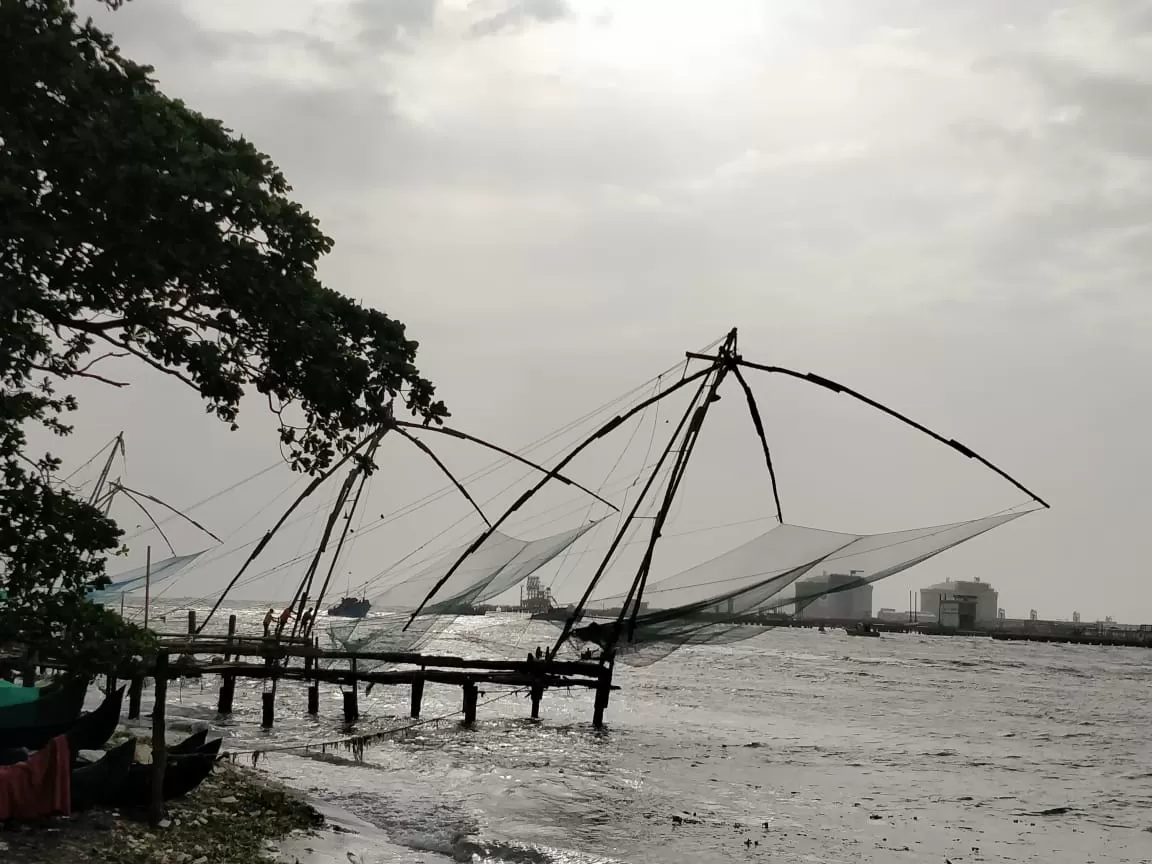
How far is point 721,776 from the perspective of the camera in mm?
21781

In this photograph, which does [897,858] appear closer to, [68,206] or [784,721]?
[68,206]

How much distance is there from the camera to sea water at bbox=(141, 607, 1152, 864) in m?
14.8

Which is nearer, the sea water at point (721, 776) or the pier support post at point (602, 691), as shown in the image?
the sea water at point (721, 776)

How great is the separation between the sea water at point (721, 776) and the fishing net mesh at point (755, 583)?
2904mm

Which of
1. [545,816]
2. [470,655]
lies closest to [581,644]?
[545,816]

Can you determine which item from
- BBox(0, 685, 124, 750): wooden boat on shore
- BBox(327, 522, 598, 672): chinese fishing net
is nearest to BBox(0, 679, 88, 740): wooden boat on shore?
BBox(0, 685, 124, 750): wooden boat on shore

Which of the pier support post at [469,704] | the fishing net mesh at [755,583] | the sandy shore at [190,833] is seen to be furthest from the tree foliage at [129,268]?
the pier support post at [469,704]

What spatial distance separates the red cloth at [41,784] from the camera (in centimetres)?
959

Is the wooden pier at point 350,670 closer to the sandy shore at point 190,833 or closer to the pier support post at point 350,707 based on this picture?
the pier support post at point 350,707

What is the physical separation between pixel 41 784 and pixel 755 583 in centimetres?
1072

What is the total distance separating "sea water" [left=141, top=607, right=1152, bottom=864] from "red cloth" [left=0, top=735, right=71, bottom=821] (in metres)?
3.44

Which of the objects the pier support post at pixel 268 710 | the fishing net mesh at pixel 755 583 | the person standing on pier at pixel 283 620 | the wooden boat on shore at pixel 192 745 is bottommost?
the pier support post at pixel 268 710

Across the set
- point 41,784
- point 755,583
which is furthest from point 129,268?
point 755,583

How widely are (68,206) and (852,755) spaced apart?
80.4 feet
